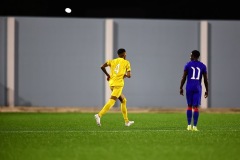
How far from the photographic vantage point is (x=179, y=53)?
25.7m

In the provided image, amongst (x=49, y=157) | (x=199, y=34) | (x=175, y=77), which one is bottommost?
(x=49, y=157)

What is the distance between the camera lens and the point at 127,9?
2755cm

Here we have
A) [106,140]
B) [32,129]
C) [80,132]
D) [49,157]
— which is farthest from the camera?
[32,129]

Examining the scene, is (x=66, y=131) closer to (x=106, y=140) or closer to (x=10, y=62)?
(x=106, y=140)

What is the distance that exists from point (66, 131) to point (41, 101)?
12.1 metres

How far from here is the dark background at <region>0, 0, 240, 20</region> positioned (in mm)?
27281

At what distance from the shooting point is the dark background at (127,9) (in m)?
27.3

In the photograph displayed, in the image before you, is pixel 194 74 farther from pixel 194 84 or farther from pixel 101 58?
pixel 101 58

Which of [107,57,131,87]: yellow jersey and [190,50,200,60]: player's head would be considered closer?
[190,50,200,60]: player's head

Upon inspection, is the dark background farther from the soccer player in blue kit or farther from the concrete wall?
the soccer player in blue kit

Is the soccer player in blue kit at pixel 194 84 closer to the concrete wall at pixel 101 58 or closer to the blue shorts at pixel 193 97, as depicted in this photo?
the blue shorts at pixel 193 97

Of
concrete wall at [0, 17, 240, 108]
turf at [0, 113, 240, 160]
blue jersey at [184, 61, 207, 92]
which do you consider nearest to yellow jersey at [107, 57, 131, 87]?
turf at [0, 113, 240, 160]

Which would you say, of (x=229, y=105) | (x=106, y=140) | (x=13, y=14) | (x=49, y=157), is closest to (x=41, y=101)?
(x=13, y=14)

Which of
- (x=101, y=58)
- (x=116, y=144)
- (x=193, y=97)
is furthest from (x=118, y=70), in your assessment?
(x=101, y=58)
